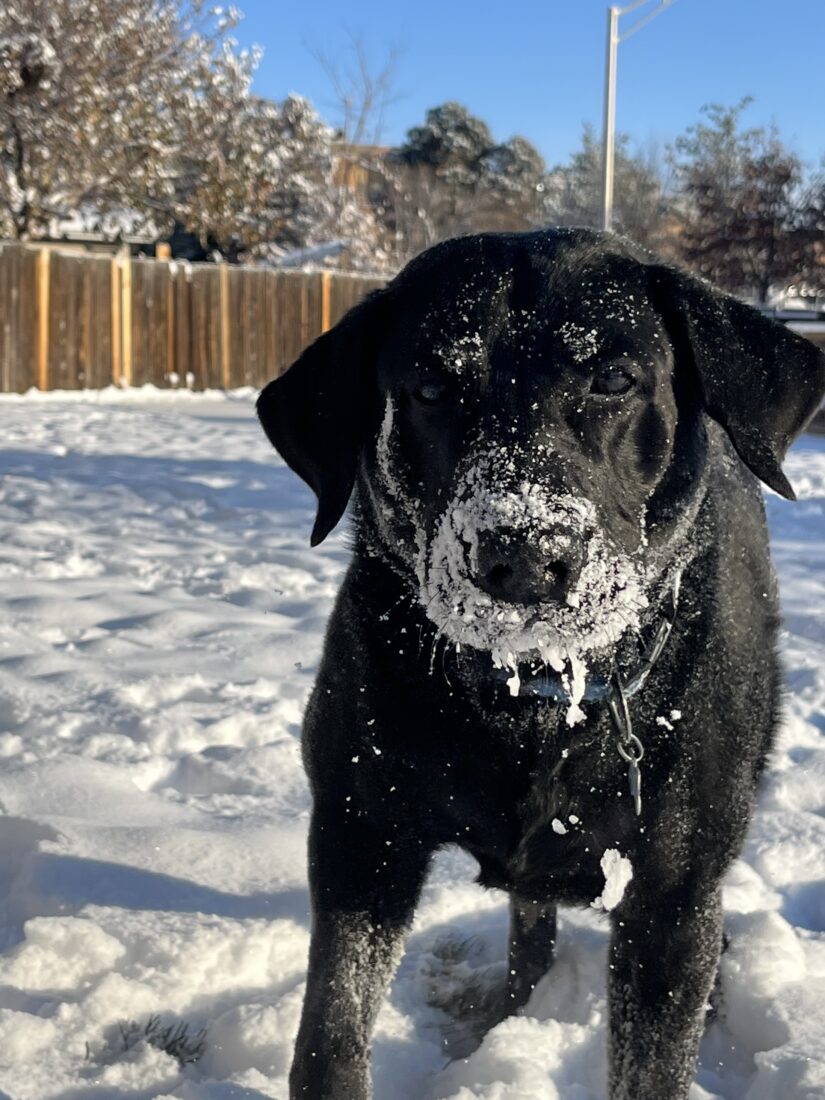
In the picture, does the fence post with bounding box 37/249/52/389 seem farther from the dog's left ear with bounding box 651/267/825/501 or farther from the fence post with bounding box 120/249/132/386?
the dog's left ear with bounding box 651/267/825/501

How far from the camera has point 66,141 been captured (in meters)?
18.4

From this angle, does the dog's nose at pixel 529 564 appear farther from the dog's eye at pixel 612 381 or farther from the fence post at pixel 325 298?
the fence post at pixel 325 298

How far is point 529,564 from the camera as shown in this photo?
1.77 metres

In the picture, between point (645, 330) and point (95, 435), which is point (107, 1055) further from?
point (95, 435)

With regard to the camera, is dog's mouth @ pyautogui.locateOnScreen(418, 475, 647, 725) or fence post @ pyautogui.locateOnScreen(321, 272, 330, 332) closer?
dog's mouth @ pyautogui.locateOnScreen(418, 475, 647, 725)

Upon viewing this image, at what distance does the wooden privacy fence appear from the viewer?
50.6 ft

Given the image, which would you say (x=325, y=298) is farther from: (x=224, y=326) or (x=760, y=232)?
(x=760, y=232)

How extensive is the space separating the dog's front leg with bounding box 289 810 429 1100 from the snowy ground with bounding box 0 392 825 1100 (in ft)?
0.98

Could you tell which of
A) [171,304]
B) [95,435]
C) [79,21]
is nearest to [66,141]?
[79,21]

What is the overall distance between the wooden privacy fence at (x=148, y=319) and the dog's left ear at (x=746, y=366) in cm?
1191

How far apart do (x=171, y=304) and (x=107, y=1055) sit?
16.6 metres

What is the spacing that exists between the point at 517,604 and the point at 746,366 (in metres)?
0.81

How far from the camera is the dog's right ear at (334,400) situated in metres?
2.41

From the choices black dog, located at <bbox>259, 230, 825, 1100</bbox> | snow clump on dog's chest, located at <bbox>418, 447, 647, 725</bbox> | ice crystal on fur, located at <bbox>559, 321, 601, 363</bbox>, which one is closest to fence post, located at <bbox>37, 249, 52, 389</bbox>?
black dog, located at <bbox>259, 230, 825, 1100</bbox>
